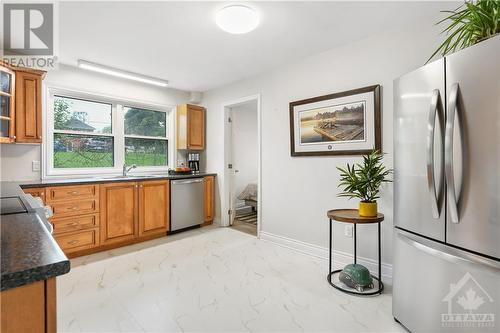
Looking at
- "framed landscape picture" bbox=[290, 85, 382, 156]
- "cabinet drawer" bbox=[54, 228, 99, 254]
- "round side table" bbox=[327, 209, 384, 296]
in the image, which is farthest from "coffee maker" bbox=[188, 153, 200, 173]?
"round side table" bbox=[327, 209, 384, 296]

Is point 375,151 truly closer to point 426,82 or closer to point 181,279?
point 426,82

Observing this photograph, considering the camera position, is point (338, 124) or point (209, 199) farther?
point (209, 199)

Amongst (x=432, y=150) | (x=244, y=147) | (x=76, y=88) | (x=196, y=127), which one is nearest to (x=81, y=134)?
(x=76, y=88)

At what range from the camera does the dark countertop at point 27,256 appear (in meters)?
0.55

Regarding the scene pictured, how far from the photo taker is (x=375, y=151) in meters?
2.45

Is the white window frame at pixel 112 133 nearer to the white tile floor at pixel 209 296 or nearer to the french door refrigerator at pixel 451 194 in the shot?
the white tile floor at pixel 209 296

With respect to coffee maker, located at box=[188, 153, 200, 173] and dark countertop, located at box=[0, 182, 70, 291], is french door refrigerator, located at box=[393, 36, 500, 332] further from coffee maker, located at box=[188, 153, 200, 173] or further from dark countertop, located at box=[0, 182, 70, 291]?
coffee maker, located at box=[188, 153, 200, 173]

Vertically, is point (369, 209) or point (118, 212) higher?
point (369, 209)

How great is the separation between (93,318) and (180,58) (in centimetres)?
288

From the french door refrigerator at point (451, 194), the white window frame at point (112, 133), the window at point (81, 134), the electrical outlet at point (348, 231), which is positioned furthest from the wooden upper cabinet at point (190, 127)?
the french door refrigerator at point (451, 194)

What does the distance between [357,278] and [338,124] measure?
1.62 m

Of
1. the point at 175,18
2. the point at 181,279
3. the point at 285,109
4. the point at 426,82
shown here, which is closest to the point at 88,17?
the point at 175,18

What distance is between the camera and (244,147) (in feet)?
19.6

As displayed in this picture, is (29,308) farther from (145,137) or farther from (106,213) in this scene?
(145,137)
